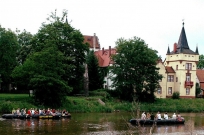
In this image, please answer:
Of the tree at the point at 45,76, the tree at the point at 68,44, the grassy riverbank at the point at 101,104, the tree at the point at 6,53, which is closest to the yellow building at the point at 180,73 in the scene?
the grassy riverbank at the point at 101,104

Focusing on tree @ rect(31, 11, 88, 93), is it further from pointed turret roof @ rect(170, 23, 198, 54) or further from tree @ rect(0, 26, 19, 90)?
pointed turret roof @ rect(170, 23, 198, 54)

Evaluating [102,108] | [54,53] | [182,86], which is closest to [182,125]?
[102,108]

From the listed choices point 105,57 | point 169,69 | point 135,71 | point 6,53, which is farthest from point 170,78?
point 6,53

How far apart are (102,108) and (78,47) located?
536 inches

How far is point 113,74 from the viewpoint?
6194 centimetres

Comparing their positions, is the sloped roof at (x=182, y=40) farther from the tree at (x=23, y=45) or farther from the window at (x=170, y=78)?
the tree at (x=23, y=45)

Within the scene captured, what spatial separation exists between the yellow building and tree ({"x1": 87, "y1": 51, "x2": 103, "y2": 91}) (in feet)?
37.9

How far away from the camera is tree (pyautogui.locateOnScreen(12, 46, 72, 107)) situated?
48656 mm

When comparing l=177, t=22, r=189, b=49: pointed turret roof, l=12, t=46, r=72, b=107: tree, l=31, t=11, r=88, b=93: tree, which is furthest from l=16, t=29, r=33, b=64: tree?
l=177, t=22, r=189, b=49: pointed turret roof

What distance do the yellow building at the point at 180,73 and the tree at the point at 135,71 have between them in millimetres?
9081

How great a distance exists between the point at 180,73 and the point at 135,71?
14094 millimetres

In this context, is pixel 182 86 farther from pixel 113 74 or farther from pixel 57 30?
pixel 57 30

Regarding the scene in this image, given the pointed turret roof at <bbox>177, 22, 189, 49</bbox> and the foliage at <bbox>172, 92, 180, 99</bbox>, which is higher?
the pointed turret roof at <bbox>177, 22, 189, 49</bbox>

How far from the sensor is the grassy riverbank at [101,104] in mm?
48000
